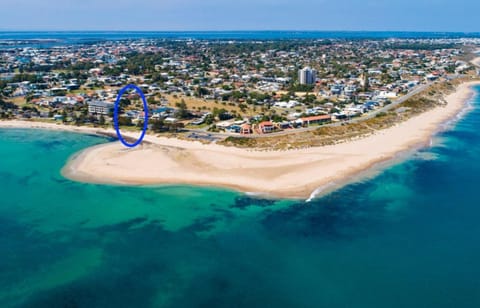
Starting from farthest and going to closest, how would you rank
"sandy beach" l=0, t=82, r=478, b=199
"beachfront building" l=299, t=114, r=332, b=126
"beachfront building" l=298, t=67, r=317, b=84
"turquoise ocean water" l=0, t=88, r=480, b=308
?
"beachfront building" l=298, t=67, r=317, b=84, "beachfront building" l=299, t=114, r=332, b=126, "sandy beach" l=0, t=82, r=478, b=199, "turquoise ocean water" l=0, t=88, r=480, b=308

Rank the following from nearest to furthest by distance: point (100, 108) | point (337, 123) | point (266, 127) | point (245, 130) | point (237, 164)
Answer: point (237, 164) → point (245, 130) → point (266, 127) → point (337, 123) → point (100, 108)

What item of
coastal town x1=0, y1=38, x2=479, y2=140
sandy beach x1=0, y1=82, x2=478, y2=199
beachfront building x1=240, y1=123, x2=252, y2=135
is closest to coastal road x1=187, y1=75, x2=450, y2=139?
coastal town x1=0, y1=38, x2=479, y2=140

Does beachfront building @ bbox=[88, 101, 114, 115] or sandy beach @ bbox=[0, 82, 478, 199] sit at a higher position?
beachfront building @ bbox=[88, 101, 114, 115]

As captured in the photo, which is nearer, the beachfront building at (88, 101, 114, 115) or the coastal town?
the coastal town

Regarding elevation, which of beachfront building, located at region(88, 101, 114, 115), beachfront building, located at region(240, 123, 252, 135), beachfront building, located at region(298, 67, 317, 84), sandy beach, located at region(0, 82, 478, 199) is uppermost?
beachfront building, located at region(298, 67, 317, 84)

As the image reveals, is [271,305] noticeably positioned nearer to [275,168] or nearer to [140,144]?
[275,168]

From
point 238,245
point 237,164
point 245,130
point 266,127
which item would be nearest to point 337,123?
point 266,127

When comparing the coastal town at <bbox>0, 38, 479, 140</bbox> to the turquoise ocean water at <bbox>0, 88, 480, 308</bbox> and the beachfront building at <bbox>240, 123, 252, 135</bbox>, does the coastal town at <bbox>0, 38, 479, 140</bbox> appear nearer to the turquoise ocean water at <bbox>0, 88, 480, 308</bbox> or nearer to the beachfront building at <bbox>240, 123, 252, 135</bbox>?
the beachfront building at <bbox>240, 123, 252, 135</bbox>

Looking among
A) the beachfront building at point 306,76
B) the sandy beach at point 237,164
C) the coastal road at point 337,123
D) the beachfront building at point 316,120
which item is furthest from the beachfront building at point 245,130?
the beachfront building at point 306,76

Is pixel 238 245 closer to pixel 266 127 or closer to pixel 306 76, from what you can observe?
pixel 266 127
